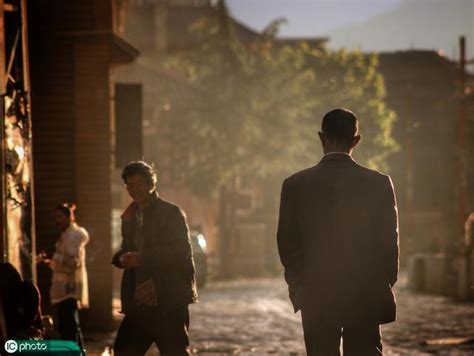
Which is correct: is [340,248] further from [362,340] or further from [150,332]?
[150,332]

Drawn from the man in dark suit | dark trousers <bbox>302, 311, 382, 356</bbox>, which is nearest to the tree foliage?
the man in dark suit

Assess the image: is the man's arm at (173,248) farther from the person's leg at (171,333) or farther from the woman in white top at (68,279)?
the woman in white top at (68,279)

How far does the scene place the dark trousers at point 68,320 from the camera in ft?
40.0

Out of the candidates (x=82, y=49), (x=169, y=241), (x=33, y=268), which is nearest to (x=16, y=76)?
(x=33, y=268)

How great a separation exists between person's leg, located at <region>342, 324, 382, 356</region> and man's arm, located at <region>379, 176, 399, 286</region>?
324mm

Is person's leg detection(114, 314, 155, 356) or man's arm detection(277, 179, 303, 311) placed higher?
Result: man's arm detection(277, 179, 303, 311)

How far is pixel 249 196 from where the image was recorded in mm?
49938

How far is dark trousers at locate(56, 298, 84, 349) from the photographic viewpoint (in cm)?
1218

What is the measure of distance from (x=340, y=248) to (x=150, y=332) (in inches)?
89.0

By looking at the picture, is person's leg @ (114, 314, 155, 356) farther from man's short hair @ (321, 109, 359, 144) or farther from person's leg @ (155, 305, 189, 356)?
man's short hair @ (321, 109, 359, 144)

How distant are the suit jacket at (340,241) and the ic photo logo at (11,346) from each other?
1.67m

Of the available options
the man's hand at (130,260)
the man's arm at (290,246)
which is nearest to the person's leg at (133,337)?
the man's hand at (130,260)

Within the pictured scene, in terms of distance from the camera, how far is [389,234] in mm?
6621

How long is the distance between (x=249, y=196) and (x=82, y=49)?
31648 millimetres
